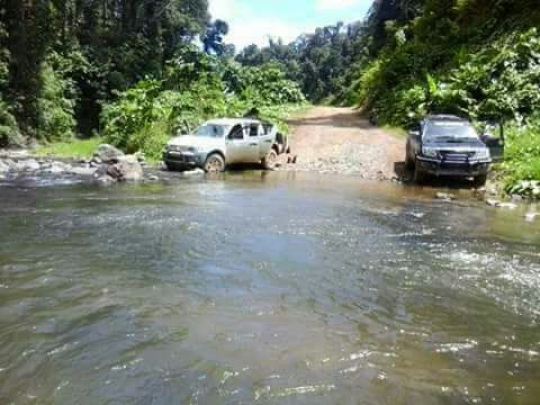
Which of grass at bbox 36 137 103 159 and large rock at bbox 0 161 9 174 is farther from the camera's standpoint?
grass at bbox 36 137 103 159

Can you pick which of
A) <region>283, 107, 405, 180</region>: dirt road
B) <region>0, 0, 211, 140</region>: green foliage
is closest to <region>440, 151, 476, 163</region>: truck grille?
<region>283, 107, 405, 180</region>: dirt road

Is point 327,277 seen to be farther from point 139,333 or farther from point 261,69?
point 261,69

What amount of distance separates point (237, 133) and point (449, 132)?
21.7 ft

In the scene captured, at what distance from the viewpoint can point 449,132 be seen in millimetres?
15945

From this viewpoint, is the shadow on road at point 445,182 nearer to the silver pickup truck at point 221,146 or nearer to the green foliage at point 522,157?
the green foliage at point 522,157

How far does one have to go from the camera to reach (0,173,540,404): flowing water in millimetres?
4145

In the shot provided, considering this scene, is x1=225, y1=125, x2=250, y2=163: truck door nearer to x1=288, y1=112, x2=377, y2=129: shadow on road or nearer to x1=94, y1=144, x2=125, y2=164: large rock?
x1=94, y1=144, x2=125, y2=164: large rock

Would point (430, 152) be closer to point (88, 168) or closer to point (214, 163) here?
point (214, 163)

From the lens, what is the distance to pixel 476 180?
619 inches

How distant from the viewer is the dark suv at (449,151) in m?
15.0

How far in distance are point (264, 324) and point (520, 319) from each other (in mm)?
2637

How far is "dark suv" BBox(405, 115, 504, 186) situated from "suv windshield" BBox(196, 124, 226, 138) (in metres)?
6.09

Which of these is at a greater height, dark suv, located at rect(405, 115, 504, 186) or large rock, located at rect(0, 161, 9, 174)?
dark suv, located at rect(405, 115, 504, 186)

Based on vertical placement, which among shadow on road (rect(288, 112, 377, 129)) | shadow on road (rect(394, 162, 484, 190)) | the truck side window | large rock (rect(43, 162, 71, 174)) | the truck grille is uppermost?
shadow on road (rect(288, 112, 377, 129))
